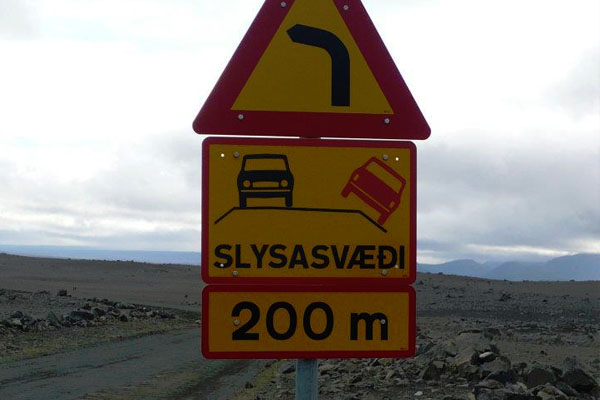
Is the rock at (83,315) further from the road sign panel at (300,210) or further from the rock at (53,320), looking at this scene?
the road sign panel at (300,210)

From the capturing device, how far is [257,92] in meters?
3.04

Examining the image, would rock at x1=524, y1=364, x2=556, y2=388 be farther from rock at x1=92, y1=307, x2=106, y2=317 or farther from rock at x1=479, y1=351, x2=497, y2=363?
rock at x1=92, y1=307, x2=106, y2=317

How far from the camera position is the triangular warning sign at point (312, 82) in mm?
3021

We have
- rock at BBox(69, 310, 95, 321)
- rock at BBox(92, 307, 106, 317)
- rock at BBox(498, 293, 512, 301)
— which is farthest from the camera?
rock at BBox(498, 293, 512, 301)

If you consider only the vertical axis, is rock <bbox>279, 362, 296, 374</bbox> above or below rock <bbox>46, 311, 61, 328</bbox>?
below

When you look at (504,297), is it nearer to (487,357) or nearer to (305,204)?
(487,357)

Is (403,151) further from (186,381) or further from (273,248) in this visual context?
(186,381)

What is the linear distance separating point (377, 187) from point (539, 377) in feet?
21.4

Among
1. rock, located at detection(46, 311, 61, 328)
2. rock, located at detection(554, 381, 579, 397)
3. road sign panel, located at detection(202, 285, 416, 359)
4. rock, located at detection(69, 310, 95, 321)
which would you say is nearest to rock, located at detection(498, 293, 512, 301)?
rock, located at detection(69, 310, 95, 321)

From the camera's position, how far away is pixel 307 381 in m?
2.93

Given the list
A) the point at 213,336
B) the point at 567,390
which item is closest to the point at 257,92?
the point at 213,336

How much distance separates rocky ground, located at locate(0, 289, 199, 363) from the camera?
1548cm

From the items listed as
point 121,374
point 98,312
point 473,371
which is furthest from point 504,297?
point 473,371

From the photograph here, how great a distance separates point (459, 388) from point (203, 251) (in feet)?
22.2
